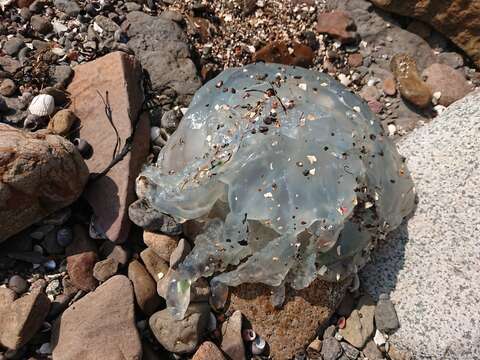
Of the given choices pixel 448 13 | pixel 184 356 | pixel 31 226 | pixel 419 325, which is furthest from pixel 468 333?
pixel 31 226

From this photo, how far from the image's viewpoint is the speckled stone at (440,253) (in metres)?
2.79

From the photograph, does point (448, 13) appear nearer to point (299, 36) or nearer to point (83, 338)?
point (299, 36)

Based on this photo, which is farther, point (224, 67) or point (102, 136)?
point (224, 67)

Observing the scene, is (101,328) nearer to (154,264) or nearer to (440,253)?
(154,264)

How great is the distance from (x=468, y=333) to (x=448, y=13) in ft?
7.19

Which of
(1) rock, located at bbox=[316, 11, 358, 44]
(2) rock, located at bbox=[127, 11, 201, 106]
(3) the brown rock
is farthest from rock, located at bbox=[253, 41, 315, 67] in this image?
(3) the brown rock

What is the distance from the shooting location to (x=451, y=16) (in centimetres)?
362

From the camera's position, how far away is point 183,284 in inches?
106

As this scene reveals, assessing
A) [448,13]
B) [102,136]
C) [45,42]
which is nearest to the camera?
[102,136]

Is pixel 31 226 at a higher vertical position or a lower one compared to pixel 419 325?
higher

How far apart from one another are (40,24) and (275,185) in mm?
1985

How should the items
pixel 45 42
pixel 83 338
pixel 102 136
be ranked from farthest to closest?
pixel 45 42
pixel 102 136
pixel 83 338

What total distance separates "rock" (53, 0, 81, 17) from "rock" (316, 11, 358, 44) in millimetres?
1720

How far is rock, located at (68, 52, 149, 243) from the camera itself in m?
2.88
